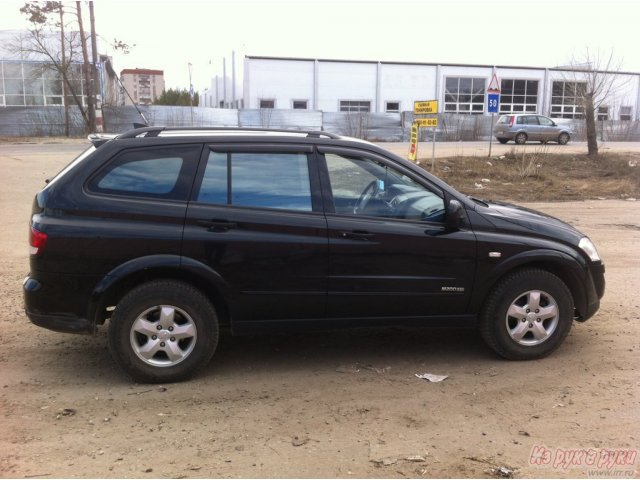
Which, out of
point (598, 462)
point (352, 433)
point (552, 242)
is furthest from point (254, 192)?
point (598, 462)

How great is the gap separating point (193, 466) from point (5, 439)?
116 centimetres

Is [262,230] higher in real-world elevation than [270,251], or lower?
higher

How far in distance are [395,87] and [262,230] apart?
48175mm

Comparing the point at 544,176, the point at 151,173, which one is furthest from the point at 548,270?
the point at 544,176

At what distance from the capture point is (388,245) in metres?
4.16

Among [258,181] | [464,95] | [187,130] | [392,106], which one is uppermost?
[464,95]

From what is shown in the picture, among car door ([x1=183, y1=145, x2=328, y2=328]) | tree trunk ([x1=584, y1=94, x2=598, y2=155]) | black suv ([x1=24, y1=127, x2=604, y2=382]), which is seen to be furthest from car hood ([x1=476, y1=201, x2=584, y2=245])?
tree trunk ([x1=584, y1=94, x2=598, y2=155])

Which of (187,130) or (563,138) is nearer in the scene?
(187,130)

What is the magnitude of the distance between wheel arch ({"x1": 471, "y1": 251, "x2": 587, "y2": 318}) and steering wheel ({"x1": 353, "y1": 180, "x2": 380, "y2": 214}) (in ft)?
3.39

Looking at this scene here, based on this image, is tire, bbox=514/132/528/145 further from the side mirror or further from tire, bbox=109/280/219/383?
tire, bbox=109/280/219/383

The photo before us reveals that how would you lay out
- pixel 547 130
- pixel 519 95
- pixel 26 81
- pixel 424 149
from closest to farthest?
pixel 424 149, pixel 547 130, pixel 26 81, pixel 519 95

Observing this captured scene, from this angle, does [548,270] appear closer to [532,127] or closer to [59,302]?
[59,302]

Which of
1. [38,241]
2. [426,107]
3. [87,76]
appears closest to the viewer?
[38,241]

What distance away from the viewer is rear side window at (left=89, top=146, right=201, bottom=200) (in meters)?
4.00
